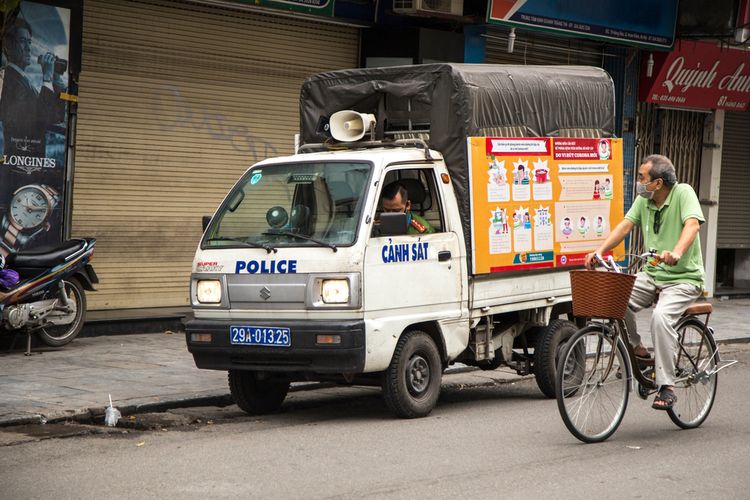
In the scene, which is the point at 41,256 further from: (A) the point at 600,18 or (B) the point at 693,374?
(A) the point at 600,18

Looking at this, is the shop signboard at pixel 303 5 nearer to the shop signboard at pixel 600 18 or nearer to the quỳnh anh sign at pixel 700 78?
the shop signboard at pixel 600 18

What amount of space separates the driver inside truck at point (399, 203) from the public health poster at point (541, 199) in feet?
1.64

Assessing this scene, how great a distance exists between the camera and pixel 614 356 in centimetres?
764

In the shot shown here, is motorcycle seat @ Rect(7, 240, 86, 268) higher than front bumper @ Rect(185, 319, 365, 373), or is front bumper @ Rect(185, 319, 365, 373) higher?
motorcycle seat @ Rect(7, 240, 86, 268)

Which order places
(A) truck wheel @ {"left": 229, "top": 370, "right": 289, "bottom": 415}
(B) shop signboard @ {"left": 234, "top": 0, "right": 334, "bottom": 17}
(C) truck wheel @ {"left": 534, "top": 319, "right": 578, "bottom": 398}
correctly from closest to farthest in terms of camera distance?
1. (A) truck wheel @ {"left": 229, "top": 370, "right": 289, "bottom": 415}
2. (C) truck wheel @ {"left": 534, "top": 319, "right": 578, "bottom": 398}
3. (B) shop signboard @ {"left": 234, "top": 0, "right": 334, "bottom": 17}

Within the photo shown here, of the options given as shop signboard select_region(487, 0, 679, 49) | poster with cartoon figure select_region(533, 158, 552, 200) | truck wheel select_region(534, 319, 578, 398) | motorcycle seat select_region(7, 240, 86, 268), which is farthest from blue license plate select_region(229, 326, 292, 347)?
shop signboard select_region(487, 0, 679, 49)

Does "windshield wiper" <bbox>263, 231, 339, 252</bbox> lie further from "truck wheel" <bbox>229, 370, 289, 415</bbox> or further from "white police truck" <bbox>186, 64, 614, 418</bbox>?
"truck wheel" <bbox>229, 370, 289, 415</bbox>

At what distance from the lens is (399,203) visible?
8617 mm

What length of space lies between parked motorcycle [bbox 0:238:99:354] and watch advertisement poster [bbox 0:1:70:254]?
77cm

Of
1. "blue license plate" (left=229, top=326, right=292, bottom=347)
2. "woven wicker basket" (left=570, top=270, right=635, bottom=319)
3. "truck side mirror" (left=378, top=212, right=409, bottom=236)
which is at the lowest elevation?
"blue license plate" (left=229, top=326, right=292, bottom=347)

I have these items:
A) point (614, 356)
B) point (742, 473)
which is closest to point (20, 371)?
point (614, 356)

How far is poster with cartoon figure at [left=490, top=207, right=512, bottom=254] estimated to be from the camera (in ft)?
29.8

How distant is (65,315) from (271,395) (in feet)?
11.5

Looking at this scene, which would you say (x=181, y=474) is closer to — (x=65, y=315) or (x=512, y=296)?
(x=512, y=296)
